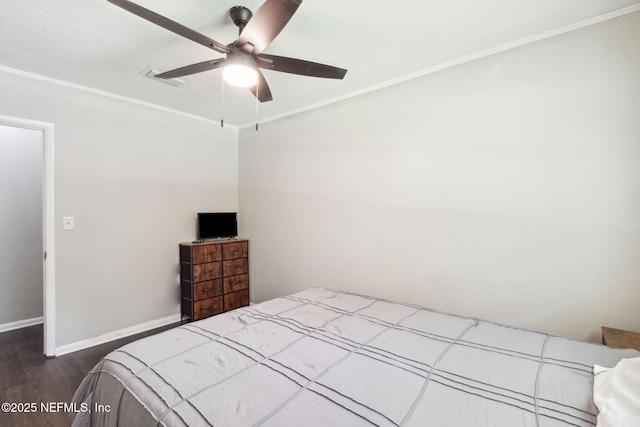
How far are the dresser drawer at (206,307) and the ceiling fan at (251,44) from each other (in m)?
2.32

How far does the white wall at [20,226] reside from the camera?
3.23 metres

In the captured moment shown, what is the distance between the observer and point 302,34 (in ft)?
6.18

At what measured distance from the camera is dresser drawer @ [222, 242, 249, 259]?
11.3ft

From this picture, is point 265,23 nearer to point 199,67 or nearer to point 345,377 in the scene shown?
point 199,67

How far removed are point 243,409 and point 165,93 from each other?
2.90 m

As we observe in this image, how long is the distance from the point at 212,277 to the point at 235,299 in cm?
46

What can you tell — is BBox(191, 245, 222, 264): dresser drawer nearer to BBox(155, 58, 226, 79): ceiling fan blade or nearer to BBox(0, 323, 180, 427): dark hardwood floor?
BBox(0, 323, 180, 427): dark hardwood floor

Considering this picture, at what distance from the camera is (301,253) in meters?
3.26

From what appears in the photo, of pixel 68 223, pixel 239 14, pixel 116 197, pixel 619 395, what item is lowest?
pixel 619 395

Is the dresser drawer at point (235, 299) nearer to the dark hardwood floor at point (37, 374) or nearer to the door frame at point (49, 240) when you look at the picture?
the dark hardwood floor at point (37, 374)

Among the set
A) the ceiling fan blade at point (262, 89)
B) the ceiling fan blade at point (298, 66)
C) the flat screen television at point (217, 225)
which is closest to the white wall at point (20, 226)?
the flat screen television at point (217, 225)

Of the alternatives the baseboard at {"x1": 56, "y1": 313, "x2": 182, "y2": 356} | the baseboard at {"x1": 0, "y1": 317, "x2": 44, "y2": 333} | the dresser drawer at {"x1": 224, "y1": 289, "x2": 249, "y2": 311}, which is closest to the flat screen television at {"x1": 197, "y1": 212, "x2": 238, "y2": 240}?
the dresser drawer at {"x1": 224, "y1": 289, "x2": 249, "y2": 311}

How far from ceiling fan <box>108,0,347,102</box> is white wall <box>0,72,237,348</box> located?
1.56m

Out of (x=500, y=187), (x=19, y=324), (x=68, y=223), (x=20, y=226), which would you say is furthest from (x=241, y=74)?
(x=19, y=324)
